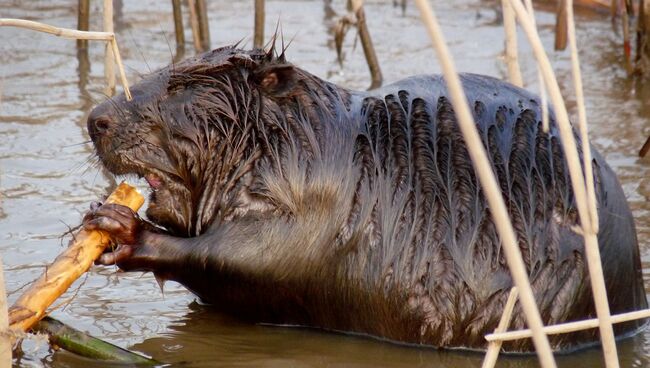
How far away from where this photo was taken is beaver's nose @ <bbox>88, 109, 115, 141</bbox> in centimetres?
371

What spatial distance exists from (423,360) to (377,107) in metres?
0.86

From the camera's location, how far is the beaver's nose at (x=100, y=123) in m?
3.71

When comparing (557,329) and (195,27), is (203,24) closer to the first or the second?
(195,27)

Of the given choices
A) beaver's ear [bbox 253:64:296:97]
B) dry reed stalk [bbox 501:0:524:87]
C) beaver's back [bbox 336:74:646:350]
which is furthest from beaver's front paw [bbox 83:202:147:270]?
dry reed stalk [bbox 501:0:524:87]

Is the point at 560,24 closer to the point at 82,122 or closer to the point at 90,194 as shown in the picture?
the point at 82,122

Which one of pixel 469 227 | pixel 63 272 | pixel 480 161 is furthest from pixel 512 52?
pixel 480 161

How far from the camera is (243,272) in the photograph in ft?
12.1

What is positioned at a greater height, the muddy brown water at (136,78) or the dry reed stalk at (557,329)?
the dry reed stalk at (557,329)

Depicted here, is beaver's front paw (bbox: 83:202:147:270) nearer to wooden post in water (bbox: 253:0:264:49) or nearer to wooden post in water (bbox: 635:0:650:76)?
wooden post in water (bbox: 253:0:264:49)

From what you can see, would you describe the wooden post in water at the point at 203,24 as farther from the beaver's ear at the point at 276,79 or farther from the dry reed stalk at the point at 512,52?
the beaver's ear at the point at 276,79

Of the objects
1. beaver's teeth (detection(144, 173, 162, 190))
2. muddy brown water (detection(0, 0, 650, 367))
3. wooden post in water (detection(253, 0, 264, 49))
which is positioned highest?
wooden post in water (detection(253, 0, 264, 49))

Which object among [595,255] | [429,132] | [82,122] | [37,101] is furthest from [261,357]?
[37,101]

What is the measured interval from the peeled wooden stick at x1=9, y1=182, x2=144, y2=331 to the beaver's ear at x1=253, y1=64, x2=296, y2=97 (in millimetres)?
553

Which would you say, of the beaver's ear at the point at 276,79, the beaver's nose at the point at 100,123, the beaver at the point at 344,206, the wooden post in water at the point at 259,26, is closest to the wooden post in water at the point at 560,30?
the wooden post in water at the point at 259,26
